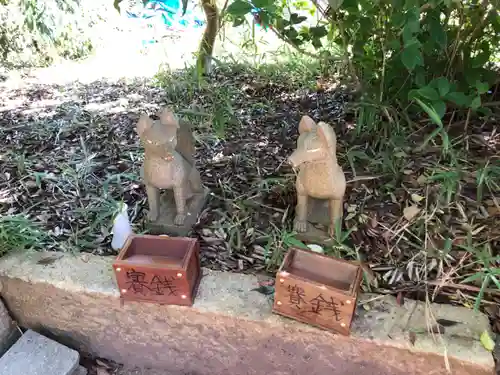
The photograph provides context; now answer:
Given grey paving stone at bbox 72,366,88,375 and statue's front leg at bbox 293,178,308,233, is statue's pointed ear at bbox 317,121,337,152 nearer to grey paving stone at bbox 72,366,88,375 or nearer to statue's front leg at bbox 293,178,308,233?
statue's front leg at bbox 293,178,308,233

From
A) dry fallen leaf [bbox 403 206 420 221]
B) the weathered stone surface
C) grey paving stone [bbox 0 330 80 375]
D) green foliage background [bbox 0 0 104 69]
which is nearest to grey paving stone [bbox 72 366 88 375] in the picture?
grey paving stone [bbox 0 330 80 375]

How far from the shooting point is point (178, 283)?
1.22 metres

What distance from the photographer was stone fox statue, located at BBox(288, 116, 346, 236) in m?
1.21

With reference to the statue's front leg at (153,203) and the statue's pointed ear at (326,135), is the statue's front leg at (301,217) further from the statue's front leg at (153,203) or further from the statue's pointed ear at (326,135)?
the statue's front leg at (153,203)

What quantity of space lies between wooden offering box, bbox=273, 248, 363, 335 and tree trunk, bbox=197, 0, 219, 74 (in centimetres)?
134

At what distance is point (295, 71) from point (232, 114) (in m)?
0.61

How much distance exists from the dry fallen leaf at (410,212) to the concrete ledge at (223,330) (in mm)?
335

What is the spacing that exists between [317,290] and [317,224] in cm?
37

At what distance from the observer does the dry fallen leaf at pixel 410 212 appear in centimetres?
147

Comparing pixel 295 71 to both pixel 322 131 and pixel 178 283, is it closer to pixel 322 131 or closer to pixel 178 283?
pixel 322 131

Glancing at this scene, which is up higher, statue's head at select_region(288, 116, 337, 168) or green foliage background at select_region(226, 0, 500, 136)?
green foliage background at select_region(226, 0, 500, 136)

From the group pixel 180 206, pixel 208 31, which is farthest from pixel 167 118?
pixel 208 31

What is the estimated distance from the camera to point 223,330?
1308 millimetres

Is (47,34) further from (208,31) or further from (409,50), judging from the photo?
(409,50)
